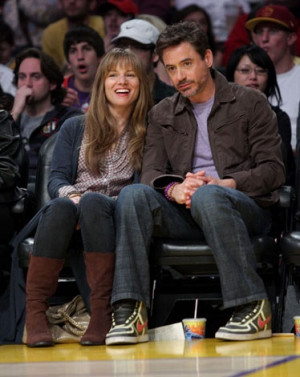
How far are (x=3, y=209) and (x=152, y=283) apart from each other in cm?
83

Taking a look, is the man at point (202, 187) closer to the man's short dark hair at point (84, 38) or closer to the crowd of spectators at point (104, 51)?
the crowd of spectators at point (104, 51)

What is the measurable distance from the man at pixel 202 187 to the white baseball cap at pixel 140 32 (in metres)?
1.38

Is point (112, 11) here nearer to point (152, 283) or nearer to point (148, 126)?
point (148, 126)

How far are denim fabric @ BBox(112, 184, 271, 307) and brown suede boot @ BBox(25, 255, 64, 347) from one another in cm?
30

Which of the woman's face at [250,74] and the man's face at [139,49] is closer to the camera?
the woman's face at [250,74]

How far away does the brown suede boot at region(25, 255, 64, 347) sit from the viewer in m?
4.18

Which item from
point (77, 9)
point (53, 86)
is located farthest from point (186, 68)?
point (77, 9)

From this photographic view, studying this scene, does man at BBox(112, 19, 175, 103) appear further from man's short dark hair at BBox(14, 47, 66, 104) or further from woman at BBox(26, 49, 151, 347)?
woman at BBox(26, 49, 151, 347)

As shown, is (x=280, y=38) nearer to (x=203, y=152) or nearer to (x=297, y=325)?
(x=203, y=152)

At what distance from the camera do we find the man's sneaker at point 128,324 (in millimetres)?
4008

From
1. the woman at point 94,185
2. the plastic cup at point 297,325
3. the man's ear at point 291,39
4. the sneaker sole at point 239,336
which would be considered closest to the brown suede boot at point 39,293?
the woman at point 94,185

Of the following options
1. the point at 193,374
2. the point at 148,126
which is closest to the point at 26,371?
the point at 193,374

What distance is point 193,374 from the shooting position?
10.3ft

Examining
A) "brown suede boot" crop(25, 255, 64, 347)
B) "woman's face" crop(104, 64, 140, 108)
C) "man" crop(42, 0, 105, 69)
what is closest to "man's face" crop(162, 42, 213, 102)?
"woman's face" crop(104, 64, 140, 108)
